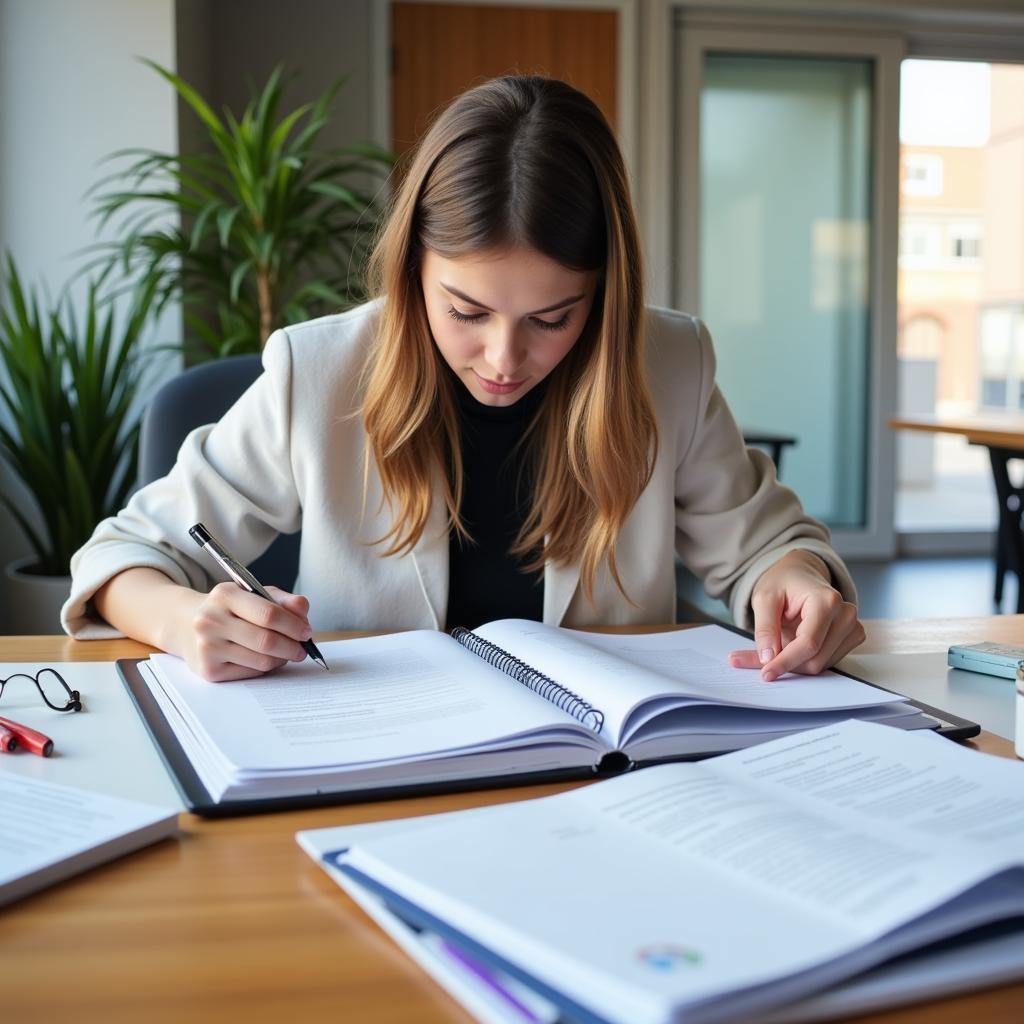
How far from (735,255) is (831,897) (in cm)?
507

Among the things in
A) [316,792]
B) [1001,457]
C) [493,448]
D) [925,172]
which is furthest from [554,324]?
[925,172]

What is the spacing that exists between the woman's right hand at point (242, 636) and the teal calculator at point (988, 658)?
0.60 meters

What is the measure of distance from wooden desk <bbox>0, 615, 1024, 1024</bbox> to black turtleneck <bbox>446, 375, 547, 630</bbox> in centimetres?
75

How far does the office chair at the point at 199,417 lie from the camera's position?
1.56 metres

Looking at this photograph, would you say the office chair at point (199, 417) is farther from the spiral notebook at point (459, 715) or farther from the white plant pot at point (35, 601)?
the white plant pot at point (35, 601)

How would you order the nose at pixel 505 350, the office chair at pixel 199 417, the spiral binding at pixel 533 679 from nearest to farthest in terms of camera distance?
the spiral binding at pixel 533 679 < the nose at pixel 505 350 < the office chair at pixel 199 417

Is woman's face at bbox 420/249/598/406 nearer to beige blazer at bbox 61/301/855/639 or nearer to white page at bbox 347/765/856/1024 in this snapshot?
beige blazer at bbox 61/301/855/639

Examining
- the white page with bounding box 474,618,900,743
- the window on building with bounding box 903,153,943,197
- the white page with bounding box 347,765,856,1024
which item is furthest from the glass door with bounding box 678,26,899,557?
the white page with bounding box 347,765,856,1024

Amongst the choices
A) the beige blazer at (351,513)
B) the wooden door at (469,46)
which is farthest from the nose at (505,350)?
the wooden door at (469,46)

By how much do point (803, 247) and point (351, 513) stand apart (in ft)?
14.5

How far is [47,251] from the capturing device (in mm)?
3564

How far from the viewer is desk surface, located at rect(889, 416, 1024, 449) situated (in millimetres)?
3723

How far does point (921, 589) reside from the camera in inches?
191

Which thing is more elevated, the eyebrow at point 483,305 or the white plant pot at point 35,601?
the eyebrow at point 483,305
